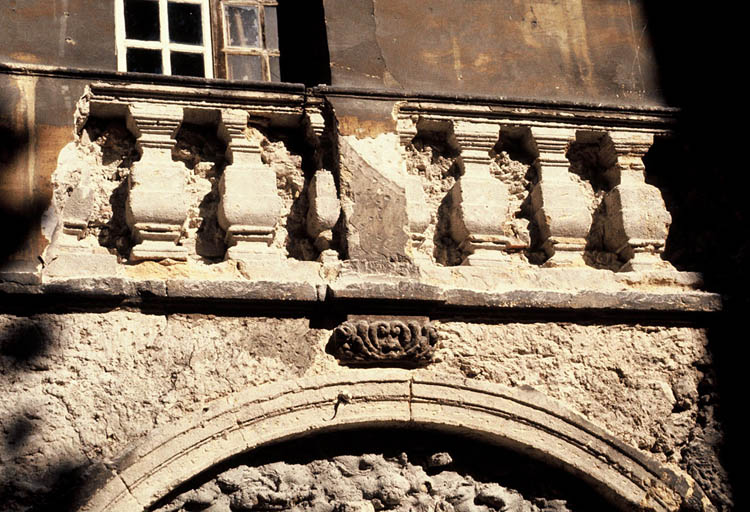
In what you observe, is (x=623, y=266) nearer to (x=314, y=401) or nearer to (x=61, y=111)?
(x=314, y=401)

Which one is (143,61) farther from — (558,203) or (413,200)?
(558,203)

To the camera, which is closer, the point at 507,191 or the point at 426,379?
the point at 426,379

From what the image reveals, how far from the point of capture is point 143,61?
536 centimetres

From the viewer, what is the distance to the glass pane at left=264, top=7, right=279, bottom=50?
5.68 m

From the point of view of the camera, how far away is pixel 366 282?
4770 millimetres

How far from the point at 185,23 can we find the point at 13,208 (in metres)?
1.36

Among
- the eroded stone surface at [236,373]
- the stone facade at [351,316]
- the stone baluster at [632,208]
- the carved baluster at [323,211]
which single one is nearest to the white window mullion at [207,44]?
the stone facade at [351,316]

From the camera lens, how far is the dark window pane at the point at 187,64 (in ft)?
17.8

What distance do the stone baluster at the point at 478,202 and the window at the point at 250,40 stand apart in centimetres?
99

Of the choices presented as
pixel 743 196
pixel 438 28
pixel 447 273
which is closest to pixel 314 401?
pixel 447 273

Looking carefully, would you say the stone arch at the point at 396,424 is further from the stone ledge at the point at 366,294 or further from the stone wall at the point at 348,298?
the stone ledge at the point at 366,294

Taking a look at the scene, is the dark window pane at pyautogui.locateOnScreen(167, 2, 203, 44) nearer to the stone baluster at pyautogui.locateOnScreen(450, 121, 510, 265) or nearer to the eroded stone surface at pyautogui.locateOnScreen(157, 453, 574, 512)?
the stone baluster at pyautogui.locateOnScreen(450, 121, 510, 265)

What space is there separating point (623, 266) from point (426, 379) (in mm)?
1019

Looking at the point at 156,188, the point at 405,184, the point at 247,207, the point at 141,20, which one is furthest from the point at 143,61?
the point at 405,184
